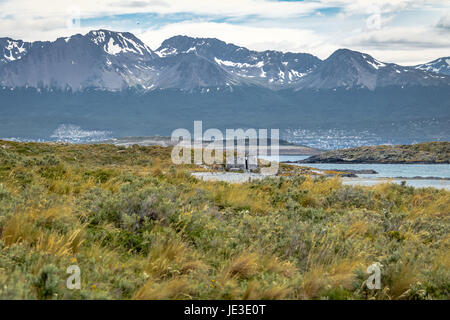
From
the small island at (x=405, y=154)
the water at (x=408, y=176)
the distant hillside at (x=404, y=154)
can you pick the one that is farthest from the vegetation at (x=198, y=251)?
the distant hillside at (x=404, y=154)

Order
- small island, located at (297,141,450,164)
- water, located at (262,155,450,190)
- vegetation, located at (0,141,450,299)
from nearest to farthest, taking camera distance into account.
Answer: vegetation, located at (0,141,450,299), water, located at (262,155,450,190), small island, located at (297,141,450,164)

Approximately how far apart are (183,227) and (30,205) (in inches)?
121

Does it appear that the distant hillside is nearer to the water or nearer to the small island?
the small island

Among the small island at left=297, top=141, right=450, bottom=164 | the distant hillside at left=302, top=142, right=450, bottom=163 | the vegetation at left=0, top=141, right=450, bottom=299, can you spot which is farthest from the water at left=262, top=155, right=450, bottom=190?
the distant hillside at left=302, top=142, right=450, bottom=163

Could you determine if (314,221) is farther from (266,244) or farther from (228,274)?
(228,274)

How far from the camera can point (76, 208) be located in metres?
9.72

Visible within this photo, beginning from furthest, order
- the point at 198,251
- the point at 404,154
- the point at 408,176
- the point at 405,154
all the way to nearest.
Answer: the point at 404,154 → the point at 405,154 → the point at 408,176 → the point at 198,251

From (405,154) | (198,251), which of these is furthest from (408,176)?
(405,154)

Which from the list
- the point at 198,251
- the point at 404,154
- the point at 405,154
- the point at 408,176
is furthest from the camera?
the point at 404,154

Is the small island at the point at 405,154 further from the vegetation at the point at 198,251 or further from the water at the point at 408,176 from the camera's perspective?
the vegetation at the point at 198,251

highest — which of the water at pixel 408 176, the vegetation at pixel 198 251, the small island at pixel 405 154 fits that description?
the vegetation at pixel 198 251

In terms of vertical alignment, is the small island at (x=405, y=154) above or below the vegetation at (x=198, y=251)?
below

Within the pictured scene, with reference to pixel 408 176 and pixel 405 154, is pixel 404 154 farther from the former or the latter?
pixel 408 176
